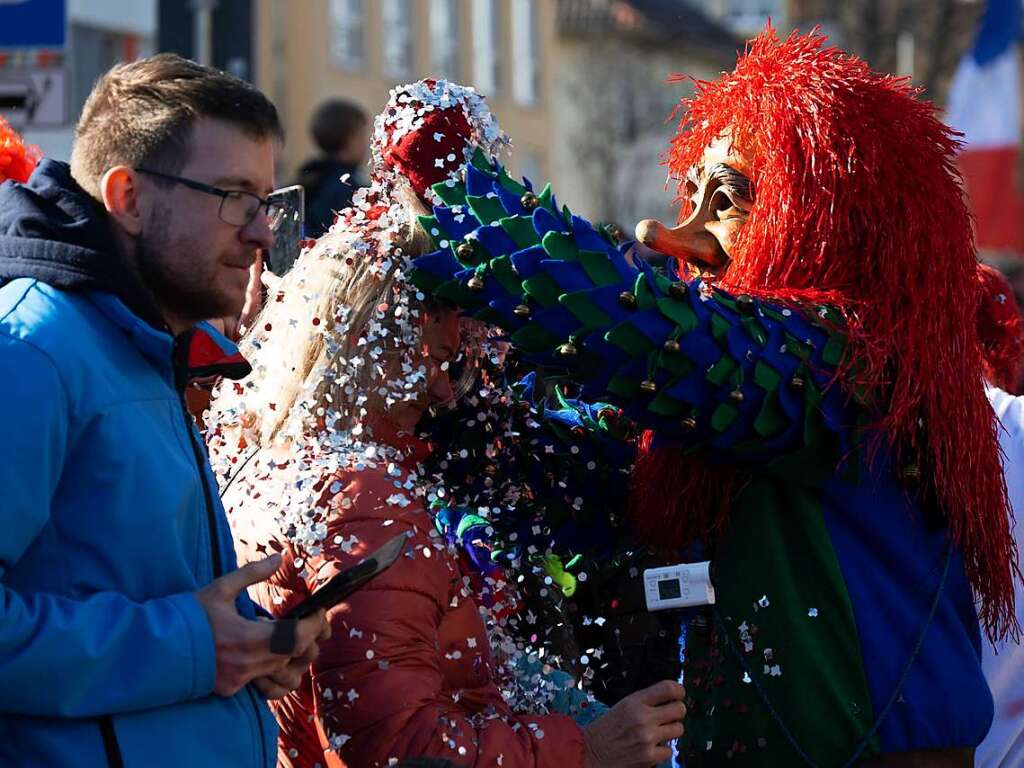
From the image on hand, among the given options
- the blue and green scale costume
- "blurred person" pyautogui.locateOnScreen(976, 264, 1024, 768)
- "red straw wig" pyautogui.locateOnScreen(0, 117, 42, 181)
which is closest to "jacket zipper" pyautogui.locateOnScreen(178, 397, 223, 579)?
the blue and green scale costume

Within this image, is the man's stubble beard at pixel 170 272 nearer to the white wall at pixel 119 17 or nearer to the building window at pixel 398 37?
the white wall at pixel 119 17

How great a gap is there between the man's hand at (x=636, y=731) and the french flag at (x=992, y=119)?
9571mm

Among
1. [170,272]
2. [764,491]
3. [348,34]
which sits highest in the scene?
[170,272]

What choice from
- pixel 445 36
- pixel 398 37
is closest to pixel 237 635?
pixel 398 37

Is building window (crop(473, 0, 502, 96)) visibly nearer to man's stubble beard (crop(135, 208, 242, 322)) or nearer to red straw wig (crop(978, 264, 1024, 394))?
red straw wig (crop(978, 264, 1024, 394))

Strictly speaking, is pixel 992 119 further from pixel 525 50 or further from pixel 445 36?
pixel 525 50

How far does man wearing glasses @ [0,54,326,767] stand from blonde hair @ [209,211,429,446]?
1.19ft

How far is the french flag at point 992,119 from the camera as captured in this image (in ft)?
38.9

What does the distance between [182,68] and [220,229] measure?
0.24 m

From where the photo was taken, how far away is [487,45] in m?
29.0

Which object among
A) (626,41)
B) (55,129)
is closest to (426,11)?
(626,41)

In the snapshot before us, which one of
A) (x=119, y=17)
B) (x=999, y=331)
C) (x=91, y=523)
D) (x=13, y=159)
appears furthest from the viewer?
(x=119, y=17)

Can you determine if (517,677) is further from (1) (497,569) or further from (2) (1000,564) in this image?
(2) (1000,564)

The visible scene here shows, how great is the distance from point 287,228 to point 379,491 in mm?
1062
